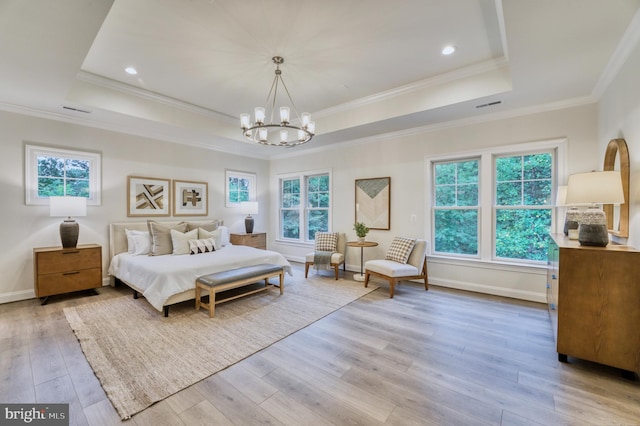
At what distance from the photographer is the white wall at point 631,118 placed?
220 centimetres

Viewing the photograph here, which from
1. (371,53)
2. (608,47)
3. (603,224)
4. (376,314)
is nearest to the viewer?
A: (603,224)

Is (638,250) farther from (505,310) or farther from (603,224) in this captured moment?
(505,310)

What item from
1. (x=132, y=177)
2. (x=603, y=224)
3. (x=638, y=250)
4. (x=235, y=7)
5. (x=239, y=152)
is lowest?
(x=638, y=250)

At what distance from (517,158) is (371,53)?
2.75m

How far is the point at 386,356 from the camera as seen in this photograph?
242 cm

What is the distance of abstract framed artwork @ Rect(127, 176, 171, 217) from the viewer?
480cm

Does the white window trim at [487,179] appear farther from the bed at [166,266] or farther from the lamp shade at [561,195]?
the bed at [166,266]

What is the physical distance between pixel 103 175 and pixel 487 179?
6241 millimetres

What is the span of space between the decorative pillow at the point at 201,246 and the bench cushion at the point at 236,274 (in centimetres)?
94

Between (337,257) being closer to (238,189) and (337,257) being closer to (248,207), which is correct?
(248,207)

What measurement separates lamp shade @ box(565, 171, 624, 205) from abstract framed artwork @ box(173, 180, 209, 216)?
230 inches

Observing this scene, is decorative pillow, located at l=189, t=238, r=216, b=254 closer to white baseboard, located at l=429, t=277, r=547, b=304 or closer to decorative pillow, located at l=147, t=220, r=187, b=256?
decorative pillow, located at l=147, t=220, r=187, b=256

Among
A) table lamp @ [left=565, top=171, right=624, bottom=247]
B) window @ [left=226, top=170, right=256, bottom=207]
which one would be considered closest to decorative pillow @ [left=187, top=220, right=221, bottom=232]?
window @ [left=226, top=170, right=256, bottom=207]

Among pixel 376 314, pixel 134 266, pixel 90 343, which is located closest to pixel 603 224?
pixel 376 314
